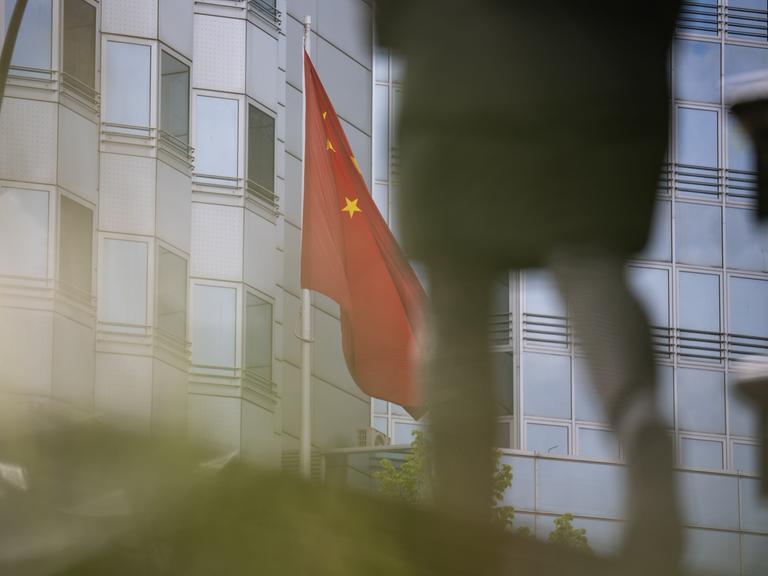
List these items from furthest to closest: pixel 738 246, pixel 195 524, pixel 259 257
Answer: pixel 738 246 < pixel 259 257 < pixel 195 524

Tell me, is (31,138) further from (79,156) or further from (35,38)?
(79,156)

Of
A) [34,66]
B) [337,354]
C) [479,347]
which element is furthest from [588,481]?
[479,347]

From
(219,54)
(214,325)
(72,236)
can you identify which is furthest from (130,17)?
(214,325)

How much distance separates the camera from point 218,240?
1975 centimetres

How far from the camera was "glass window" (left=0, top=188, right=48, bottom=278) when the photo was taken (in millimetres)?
16797

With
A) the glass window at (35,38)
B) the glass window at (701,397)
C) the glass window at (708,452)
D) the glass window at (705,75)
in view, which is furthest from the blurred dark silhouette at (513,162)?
the glass window at (708,452)

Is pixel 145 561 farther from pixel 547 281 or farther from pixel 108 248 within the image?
pixel 108 248

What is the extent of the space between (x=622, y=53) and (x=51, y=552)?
65 centimetres

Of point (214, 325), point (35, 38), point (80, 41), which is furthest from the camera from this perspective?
point (214, 325)

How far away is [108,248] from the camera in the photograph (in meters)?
18.3

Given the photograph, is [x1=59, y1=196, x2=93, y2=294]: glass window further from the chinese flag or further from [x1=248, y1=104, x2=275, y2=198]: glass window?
the chinese flag

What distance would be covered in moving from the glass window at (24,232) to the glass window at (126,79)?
1669 mm

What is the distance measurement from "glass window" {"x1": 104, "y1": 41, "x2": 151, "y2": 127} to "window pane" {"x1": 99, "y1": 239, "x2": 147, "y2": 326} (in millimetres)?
1472

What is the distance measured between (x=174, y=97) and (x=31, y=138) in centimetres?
354
